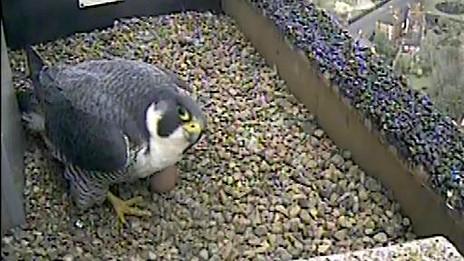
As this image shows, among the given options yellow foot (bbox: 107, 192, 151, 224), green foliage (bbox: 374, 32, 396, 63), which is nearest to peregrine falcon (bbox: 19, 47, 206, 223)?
yellow foot (bbox: 107, 192, 151, 224)

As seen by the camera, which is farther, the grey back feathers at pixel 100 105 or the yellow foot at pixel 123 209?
the yellow foot at pixel 123 209

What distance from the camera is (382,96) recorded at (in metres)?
2.14

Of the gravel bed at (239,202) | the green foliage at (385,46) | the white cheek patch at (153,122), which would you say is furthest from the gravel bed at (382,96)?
the white cheek patch at (153,122)

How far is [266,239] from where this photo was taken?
1.97m

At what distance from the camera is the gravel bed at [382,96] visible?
187 centimetres

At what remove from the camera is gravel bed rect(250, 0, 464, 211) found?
187 centimetres

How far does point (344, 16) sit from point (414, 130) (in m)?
0.64

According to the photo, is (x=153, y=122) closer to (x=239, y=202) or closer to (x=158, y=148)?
(x=158, y=148)

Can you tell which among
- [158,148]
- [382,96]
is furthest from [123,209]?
[382,96]

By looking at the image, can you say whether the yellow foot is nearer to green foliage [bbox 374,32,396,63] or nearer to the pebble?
the pebble

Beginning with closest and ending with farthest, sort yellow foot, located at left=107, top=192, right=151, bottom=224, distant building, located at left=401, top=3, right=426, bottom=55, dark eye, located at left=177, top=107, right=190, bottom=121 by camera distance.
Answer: dark eye, located at left=177, top=107, right=190, bottom=121 < yellow foot, located at left=107, top=192, right=151, bottom=224 < distant building, located at left=401, top=3, right=426, bottom=55

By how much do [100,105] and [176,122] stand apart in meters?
0.22

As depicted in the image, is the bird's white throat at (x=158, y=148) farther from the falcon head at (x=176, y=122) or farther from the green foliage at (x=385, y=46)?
the green foliage at (x=385, y=46)

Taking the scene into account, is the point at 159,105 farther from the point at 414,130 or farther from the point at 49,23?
the point at 49,23
